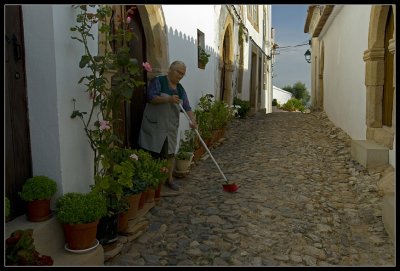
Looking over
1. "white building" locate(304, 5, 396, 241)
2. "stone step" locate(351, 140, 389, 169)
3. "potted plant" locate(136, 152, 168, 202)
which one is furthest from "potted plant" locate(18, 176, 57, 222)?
"stone step" locate(351, 140, 389, 169)

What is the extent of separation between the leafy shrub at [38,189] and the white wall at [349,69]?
16.0ft

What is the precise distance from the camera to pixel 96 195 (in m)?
2.78

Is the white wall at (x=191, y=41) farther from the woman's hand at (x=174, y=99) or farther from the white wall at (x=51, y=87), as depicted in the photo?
the white wall at (x=51, y=87)

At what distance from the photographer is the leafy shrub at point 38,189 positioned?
8.41 feet

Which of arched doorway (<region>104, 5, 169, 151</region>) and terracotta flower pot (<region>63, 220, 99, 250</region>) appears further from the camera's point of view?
arched doorway (<region>104, 5, 169, 151</region>)

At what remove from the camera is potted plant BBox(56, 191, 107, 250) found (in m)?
2.60

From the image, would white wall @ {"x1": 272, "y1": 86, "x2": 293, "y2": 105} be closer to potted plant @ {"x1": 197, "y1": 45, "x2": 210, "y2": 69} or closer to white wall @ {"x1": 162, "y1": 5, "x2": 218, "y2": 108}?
white wall @ {"x1": 162, "y1": 5, "x2": 218, "y2": 108}

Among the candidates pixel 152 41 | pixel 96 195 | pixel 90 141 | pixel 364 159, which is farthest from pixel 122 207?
pixel 364 159

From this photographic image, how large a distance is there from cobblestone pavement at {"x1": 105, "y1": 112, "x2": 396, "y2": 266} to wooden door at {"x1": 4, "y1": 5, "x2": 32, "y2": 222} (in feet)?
3.02

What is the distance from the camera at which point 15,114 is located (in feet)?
8.55

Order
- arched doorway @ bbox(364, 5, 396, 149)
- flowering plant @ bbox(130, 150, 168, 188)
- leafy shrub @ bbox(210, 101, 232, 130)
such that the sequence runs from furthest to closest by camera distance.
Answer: leafy shrub @ bbox(210, 101, 232, 130), arched doorway @ bbox(364, 5, 396, 149), flowering plant @ bbox(130, 150, 168, 188)

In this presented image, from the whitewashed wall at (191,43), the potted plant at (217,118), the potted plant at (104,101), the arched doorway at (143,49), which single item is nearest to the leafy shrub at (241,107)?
the whitewashed wall at (191,43)

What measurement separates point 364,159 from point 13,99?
170 inches
